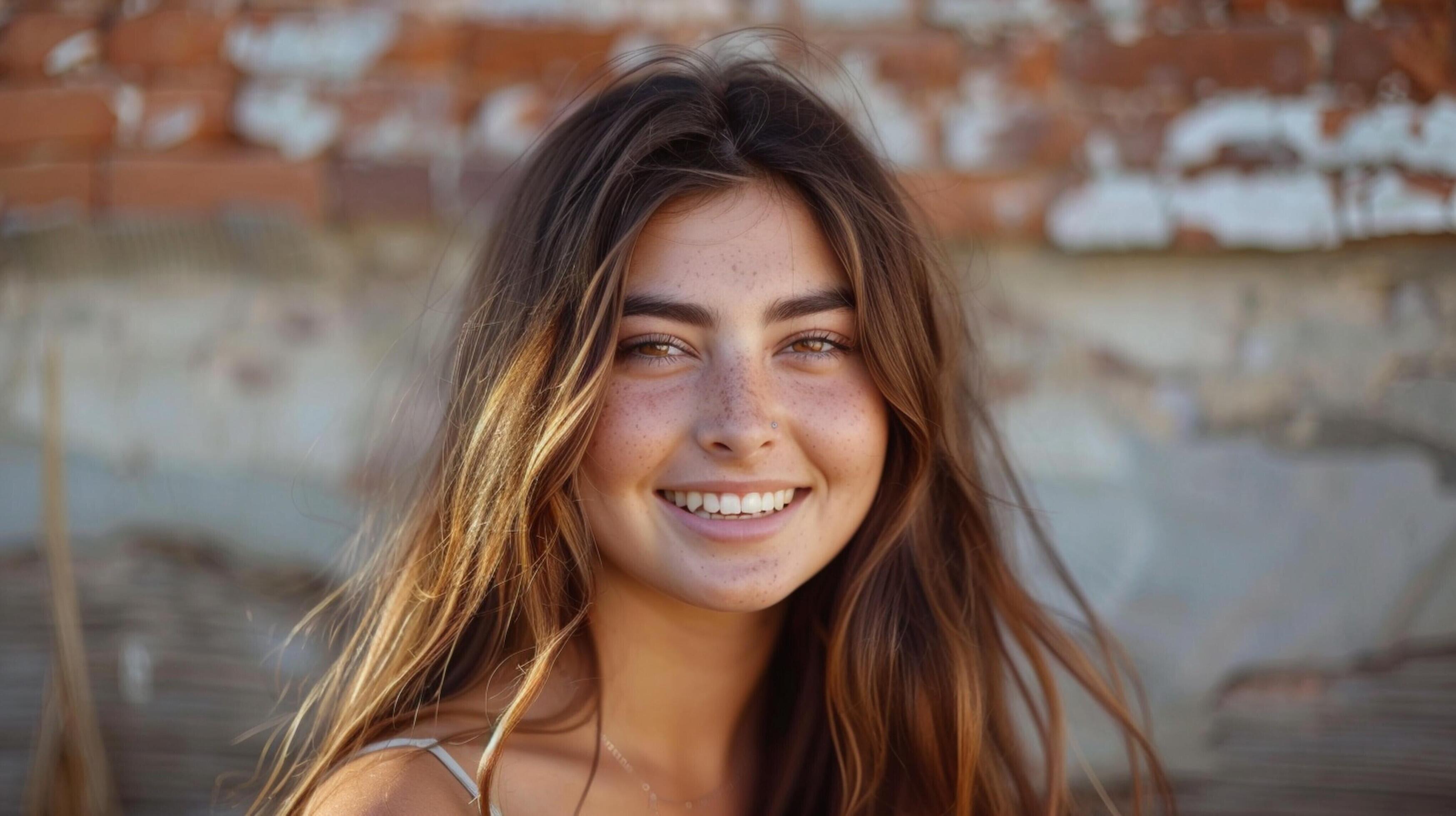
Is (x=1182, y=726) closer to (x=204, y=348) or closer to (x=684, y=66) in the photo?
(x=684, y=66)

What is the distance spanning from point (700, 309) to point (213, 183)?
121cm

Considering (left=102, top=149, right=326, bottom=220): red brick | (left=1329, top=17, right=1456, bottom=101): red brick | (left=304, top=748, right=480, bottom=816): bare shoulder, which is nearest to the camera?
(left=304, top=748, right=480, bottom=816): bare shoulder

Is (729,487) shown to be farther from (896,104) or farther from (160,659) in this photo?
(160,659)

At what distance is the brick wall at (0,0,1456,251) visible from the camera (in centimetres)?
203

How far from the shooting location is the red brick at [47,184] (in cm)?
218

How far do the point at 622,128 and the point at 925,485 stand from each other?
2.55 ft

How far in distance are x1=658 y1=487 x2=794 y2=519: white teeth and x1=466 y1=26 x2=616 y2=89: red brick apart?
1023 millimetres

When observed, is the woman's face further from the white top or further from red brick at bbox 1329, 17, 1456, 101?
red brick at bbox 1329, 17, 1456, 101

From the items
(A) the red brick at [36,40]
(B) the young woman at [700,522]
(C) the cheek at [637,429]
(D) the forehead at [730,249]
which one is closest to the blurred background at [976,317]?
(A) the red brick at [36,40]

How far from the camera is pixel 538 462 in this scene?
1517 mm

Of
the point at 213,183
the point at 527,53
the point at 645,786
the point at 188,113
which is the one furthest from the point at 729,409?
the point at 188,113

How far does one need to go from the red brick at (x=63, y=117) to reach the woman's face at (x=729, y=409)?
4.43 ft

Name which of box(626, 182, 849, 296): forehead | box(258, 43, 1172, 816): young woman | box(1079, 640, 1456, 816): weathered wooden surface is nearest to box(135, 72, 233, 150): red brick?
box(258, 43, 1172, 816): young woman

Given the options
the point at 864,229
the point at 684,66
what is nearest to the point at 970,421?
the point at 864,229
